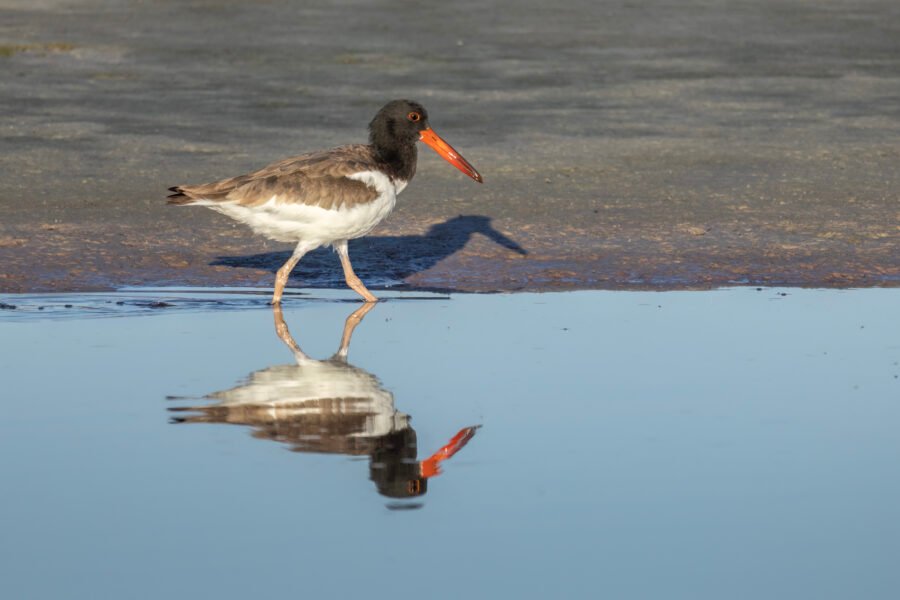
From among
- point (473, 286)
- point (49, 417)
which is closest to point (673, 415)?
point (49, 417)

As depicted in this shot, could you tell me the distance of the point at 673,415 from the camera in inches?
296

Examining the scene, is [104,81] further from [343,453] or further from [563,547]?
[563,547]

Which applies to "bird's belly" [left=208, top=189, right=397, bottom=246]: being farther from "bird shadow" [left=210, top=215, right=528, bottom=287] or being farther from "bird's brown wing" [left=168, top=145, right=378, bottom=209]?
"bird shadow" [left=210, top=215, right=528, bottom=287]

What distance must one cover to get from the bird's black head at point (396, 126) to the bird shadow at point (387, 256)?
0.97 metres

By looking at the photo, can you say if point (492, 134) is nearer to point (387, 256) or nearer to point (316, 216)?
point (387, 256)

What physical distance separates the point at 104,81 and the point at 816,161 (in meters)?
8.67

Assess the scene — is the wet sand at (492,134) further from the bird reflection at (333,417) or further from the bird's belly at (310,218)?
the bird reflection at (333,417)

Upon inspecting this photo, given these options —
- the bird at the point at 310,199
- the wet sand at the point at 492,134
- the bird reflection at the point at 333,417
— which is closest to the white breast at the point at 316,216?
the bird at the point at 310,199

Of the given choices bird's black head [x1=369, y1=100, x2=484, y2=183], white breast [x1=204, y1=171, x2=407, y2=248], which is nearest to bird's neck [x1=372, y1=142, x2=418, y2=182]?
bird's black head [x1=369, y1=100, x2=484, y2=183]

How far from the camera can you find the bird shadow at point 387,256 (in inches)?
455

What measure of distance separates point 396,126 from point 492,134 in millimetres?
5385

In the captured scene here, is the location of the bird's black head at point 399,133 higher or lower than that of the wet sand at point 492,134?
higher

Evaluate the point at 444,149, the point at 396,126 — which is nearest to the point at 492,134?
the point at 444,149

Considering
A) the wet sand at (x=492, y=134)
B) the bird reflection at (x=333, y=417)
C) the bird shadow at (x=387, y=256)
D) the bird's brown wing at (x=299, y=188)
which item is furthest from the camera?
the wet sand at (x=492, y=134)
